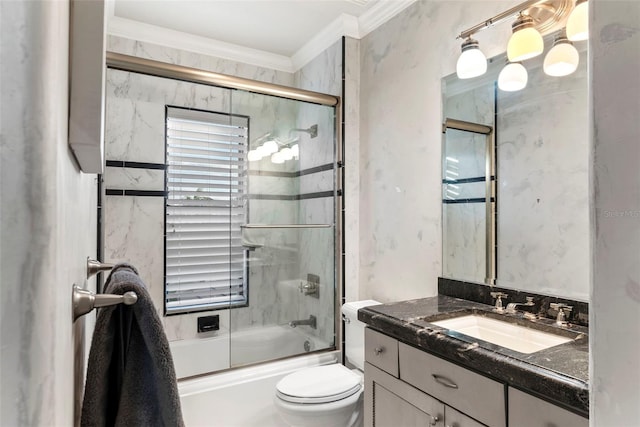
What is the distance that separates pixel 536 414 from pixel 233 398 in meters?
1.68

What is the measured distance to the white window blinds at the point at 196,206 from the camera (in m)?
2.65

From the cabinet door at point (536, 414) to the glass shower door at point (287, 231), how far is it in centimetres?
162

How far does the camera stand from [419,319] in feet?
4.56

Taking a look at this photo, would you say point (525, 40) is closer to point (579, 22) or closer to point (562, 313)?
point (579, 22)

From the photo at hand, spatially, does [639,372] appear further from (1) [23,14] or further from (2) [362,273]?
(2) [362,273]

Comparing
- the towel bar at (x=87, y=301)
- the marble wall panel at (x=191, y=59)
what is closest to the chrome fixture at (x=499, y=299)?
the towel bar at (x=87, y=301)

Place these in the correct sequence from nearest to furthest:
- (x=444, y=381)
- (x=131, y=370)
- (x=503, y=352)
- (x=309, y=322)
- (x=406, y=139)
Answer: (x=131, y=370), (x=503, y=352), (x=444, y=381), (x=406, y=139), (x=309, y=322)

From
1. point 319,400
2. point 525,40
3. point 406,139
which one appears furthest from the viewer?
point 406,139

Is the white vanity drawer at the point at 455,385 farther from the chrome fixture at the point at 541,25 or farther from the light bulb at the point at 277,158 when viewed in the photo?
the light bulb at the point at 277,158

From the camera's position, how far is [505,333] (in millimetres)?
1396

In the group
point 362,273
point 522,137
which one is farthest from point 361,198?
point 522,137

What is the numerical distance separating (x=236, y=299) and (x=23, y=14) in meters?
2.37

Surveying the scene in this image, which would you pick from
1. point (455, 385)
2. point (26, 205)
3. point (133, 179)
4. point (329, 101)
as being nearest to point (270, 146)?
point (329, 101)

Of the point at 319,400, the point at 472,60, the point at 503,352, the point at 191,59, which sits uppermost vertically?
the point at 191,59
